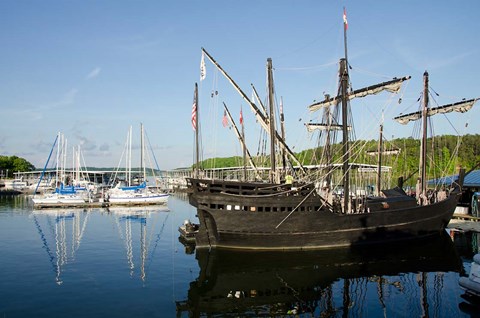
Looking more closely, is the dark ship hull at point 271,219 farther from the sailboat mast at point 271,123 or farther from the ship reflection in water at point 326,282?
the sailboat mast at point 271,123

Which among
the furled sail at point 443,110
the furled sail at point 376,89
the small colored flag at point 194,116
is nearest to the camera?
the furled sail at point 376,89

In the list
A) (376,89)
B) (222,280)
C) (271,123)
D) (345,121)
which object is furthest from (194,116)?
(222,280)

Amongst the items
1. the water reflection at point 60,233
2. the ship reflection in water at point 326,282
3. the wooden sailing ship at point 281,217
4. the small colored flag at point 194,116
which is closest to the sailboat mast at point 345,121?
the wooden sailing ship at point 281,217

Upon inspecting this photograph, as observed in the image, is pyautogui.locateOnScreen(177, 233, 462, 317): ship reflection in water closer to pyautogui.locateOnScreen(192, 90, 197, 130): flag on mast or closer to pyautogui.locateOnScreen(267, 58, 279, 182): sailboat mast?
pyautogui.locateOnScreen(267, 58, 279, 182): sailboat mast

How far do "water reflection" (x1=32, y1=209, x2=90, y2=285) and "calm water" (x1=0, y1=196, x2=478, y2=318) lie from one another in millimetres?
197

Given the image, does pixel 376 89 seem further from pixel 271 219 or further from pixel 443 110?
pixel 271 219

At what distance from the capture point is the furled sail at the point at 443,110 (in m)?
32.3

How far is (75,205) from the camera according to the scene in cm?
5866

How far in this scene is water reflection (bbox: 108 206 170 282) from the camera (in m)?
24.4

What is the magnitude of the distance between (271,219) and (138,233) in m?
16.5

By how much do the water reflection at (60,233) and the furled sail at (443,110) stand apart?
3179 cm

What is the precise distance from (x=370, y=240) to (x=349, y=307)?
11531 millimetres

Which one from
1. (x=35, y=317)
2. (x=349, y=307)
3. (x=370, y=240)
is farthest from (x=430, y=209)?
(x=35, y=317)

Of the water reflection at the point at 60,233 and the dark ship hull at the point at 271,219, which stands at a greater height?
the dark ship hull at the point at 271,219
